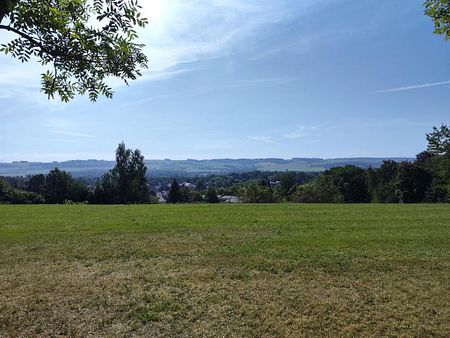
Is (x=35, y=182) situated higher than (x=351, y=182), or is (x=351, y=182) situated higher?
(x=35, y=182)

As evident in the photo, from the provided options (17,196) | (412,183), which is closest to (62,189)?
(17,196)

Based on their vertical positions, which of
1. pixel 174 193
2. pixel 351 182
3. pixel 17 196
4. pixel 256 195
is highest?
pixel 256 195

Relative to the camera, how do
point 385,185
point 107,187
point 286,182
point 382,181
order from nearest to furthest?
1. point 107,187
2. point 385,185
3. point 382,181
4. point 286,182

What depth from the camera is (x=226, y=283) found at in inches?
277

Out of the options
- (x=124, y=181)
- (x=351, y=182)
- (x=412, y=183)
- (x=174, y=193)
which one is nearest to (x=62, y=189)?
(x=124, y=181)

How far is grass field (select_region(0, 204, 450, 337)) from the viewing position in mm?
5387

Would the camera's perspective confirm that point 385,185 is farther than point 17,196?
Yes

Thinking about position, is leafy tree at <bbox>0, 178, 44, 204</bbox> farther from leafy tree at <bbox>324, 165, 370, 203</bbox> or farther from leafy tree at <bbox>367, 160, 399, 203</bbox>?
leafy tree at <bbox>367, 160, 399, 203</bbox>

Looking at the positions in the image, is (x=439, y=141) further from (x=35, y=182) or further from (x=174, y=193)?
(x=35, y=182)

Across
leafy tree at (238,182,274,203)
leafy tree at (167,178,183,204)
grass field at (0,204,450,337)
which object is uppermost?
grass field at (0,204,450,337)

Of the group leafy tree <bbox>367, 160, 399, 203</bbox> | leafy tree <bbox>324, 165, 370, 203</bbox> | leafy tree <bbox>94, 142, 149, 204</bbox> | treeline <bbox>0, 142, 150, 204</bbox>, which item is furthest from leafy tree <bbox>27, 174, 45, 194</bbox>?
leafy tree <bbox>367, 160, 399, 203</bbox>

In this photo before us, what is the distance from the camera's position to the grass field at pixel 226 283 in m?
5.39

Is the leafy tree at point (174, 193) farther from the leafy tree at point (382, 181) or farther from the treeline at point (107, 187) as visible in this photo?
the leafy tree at point (382, 181)

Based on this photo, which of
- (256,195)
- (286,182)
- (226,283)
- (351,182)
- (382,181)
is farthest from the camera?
(286,182)
